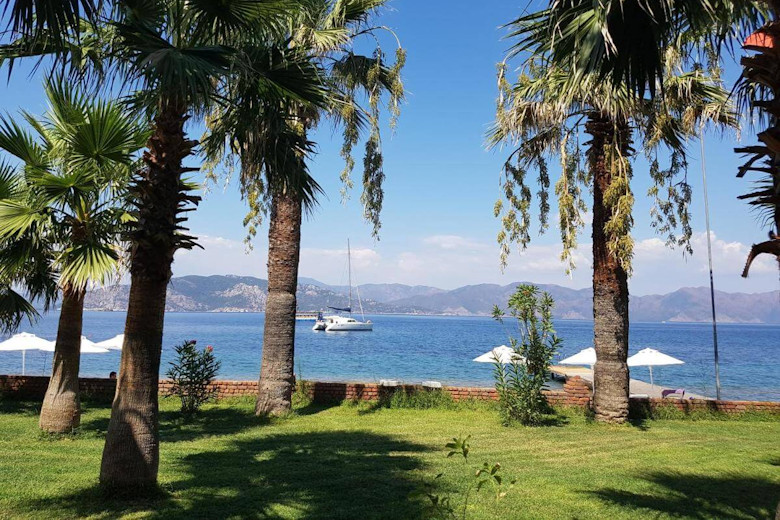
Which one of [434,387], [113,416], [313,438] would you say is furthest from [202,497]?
[434,387]

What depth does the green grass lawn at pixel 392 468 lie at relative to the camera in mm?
5820

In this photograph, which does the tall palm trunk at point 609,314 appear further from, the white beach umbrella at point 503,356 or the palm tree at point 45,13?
the palm tree at point 45,13

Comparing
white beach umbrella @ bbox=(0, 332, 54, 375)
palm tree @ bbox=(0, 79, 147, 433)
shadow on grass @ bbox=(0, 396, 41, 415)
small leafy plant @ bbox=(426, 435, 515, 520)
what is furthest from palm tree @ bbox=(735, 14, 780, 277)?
white beach umbrella @ bbox=(0, 332, 54, 375)

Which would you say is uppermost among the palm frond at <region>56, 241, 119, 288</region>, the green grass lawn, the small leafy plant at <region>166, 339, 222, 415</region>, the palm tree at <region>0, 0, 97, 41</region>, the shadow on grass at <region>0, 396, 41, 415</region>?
the palm tree at <region>0, 0, 97, 41</region>

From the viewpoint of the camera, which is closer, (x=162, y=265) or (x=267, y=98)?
(x=162, y=265)

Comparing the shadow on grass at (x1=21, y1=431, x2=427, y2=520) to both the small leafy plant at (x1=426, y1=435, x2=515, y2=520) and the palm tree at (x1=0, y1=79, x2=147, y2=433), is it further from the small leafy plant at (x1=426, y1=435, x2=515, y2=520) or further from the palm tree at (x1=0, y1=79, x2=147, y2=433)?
the palm tree at (x1=0, y1=79, x2=147, y2=433)

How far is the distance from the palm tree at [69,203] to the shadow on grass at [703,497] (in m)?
7.70

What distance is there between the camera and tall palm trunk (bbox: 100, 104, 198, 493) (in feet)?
19.7

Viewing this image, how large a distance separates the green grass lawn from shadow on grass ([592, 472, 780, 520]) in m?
0.02

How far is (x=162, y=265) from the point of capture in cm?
636

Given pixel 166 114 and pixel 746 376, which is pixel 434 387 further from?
pixel 746 376

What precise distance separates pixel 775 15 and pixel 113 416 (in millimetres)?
6841

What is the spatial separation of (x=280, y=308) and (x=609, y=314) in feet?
23.6

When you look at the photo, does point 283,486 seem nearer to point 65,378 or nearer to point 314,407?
point 65,378
